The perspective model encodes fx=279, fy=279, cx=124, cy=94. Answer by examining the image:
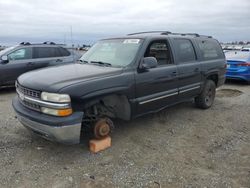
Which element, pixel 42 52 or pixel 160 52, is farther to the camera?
pixel 42 52

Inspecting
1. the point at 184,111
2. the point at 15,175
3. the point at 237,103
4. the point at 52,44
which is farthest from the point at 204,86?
the point at 52,44

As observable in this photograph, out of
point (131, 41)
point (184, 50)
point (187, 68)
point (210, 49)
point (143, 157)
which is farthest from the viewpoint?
point (210, 49)

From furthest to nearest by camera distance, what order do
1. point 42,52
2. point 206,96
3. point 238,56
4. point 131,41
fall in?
point 238,56
point 42,52
point 206,96
point 131,41

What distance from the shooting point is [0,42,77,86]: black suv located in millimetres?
8852

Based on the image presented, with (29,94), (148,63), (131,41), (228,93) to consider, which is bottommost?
(228,93)

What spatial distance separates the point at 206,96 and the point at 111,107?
3.18 meters

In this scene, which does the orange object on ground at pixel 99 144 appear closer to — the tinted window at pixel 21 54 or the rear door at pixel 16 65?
the rear door at pixel 16 65

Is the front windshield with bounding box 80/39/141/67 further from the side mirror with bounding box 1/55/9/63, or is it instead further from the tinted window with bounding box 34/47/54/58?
the tinted window with bounding box 34/47/54/58

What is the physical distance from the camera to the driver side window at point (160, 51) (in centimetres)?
522

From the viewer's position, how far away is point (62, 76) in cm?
414

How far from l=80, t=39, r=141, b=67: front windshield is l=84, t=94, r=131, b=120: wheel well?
615 millimetres

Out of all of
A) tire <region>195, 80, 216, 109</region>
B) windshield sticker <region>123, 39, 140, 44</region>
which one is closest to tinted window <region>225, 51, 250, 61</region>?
tire <region>195, 80, 216, 109</region>

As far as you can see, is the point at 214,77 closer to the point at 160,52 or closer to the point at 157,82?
the point at 160,52

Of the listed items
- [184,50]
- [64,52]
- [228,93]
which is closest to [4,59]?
[64,52]
